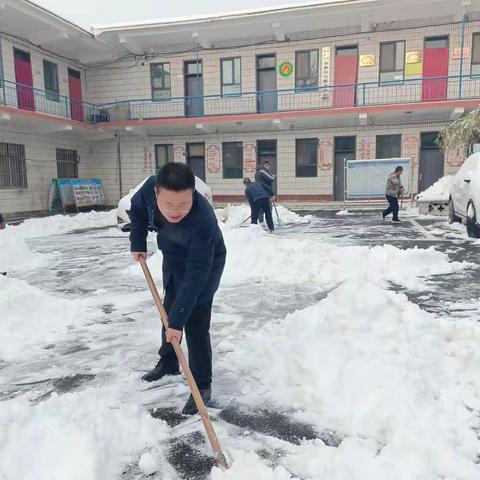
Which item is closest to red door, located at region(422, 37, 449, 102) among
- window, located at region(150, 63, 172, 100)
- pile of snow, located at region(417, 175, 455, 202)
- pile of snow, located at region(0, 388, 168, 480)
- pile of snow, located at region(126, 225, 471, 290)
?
pile of snow, located at region(417, 175, 455, 202)

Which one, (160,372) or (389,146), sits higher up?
(389,146)

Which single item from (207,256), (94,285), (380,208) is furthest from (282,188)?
(207,256)

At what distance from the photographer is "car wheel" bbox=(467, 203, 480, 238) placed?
29.1 feet

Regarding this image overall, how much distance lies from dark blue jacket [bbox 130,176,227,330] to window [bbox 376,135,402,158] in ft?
57.0

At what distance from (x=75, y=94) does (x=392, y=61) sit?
46.3 feet

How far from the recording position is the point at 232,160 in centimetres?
2042

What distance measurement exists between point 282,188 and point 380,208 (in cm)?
456

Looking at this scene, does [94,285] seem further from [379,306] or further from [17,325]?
[379,306]

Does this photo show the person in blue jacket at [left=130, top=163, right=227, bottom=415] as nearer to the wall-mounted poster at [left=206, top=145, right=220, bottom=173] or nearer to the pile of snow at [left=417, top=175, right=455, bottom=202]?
the pile of snow at [left=417, top=175, right=455, bottom=202]

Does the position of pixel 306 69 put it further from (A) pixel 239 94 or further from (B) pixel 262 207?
(B) pixel 262 207

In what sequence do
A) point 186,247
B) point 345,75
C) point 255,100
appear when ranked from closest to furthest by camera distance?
1. point 186,247
2. point 345,75
3. point 255,100

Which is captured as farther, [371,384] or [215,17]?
[215,17]

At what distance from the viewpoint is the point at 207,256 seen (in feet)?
8.13

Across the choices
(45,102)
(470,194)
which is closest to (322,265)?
(470,194)
